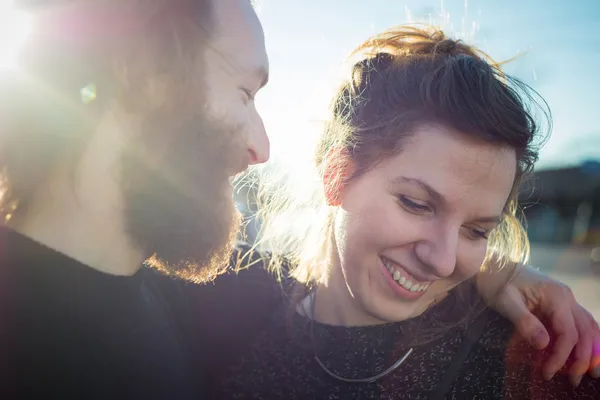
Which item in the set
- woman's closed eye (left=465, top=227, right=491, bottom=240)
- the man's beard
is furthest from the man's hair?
woman's closed eye (left=465, top=227, right=491, bottom=240)

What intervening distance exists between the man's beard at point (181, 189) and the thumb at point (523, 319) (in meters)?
0.96

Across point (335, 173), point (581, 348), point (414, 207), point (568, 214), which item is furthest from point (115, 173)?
point (568, 214)

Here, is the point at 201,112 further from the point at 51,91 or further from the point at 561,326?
the point at 561,326

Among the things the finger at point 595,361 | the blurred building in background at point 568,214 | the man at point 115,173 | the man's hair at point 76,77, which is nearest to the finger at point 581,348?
the finger at point 595,361

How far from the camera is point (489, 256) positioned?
1.77 m

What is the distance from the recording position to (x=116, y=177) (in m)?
1.25

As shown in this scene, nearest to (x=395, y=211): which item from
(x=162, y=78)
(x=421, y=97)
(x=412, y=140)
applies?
(x=412, y=140)

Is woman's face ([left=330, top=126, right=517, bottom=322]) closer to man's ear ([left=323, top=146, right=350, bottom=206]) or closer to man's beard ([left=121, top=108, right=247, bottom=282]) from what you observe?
man's ear ([left=323, top=146, right=350, bottom=206])

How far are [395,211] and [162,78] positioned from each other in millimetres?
839

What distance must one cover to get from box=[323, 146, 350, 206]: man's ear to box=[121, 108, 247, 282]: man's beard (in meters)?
0.41

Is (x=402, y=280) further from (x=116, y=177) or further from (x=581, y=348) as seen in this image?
(x=116, y=177)

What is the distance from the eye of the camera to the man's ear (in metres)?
1.70

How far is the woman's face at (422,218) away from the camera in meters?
1.42

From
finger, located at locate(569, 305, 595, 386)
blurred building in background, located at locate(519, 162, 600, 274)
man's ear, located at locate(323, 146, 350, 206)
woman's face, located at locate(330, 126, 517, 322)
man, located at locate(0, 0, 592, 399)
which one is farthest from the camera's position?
blurred building in background, located at locate(519, 162, 600, 274)
